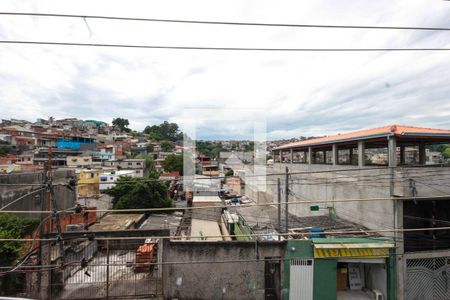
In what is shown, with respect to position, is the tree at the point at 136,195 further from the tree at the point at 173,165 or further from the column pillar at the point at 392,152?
the column pillar at the point at 392,152

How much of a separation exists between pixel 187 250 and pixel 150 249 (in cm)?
164

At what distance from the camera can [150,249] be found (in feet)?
24.3

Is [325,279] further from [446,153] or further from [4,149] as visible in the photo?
[4,149]

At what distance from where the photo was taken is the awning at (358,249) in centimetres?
608

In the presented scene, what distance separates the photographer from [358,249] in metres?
6.12

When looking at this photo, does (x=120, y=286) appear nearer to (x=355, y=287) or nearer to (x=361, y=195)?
(x=355, y=287)

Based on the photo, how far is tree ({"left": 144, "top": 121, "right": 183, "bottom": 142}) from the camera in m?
59.9

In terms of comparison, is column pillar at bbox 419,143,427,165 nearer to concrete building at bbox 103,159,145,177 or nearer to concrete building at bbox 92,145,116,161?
concrete building at bbox 103,159,145,177

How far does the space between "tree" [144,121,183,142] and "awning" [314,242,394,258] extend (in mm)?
55344

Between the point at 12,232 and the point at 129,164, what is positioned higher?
the point at 129,164

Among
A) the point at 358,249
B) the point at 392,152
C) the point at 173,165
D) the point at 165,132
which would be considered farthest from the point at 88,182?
the point at 165,132

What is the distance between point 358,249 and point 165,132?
60480mm

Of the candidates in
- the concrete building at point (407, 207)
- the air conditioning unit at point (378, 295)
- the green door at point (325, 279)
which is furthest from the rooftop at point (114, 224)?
the air conditioning unit at point (378, 295)

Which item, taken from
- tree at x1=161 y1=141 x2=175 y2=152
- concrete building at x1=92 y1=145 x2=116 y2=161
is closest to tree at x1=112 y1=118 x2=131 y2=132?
tree at x1=161 y1=141 x2=175 y2=152
